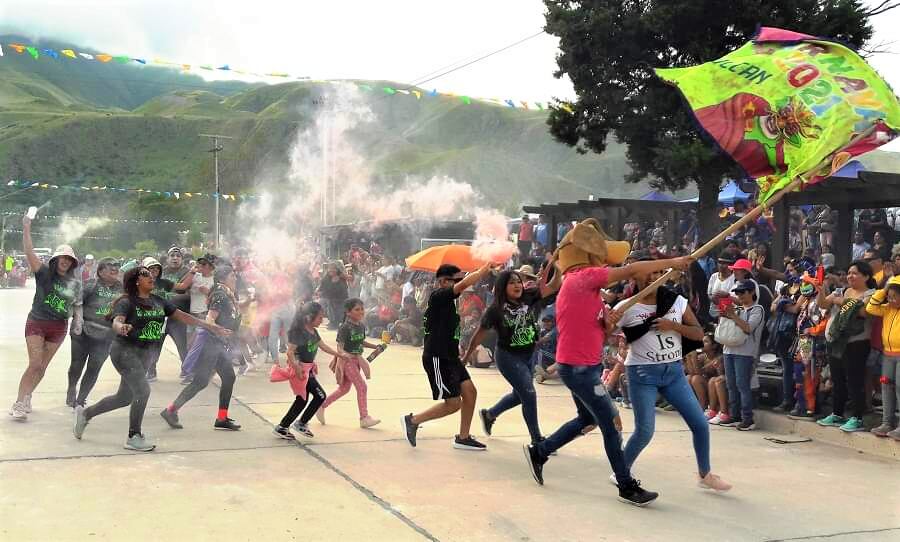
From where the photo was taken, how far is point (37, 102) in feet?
587

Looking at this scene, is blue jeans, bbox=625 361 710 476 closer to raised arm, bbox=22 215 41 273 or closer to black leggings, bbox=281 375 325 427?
black leggings, bbox=281 375 325 427

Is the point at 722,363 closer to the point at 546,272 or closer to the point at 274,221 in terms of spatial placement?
the point at 546,272

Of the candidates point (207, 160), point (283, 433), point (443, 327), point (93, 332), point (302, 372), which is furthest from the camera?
point (207, 160)

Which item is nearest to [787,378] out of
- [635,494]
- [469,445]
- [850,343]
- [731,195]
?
[850,343]

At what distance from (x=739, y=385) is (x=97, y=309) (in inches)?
245

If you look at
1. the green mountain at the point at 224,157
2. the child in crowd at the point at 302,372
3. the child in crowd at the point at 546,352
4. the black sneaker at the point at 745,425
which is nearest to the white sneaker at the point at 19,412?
the child in crowd at the point at 302,372

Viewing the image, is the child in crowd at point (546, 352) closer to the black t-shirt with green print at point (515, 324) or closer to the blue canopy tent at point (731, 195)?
the black t-shirt with green print at point (515, 324)

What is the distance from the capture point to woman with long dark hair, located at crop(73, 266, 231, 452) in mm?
→ 6363

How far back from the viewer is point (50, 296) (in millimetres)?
7496

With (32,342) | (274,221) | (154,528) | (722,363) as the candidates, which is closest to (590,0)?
(722,363)

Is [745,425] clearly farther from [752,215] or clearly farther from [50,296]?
[50,296]

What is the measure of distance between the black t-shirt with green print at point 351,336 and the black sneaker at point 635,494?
3.19m

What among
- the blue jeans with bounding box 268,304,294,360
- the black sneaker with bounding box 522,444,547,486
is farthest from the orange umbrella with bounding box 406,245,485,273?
the black sneaker with bounding box 522,444,547,486

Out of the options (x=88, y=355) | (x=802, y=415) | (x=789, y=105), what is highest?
(x=789, y=105)
